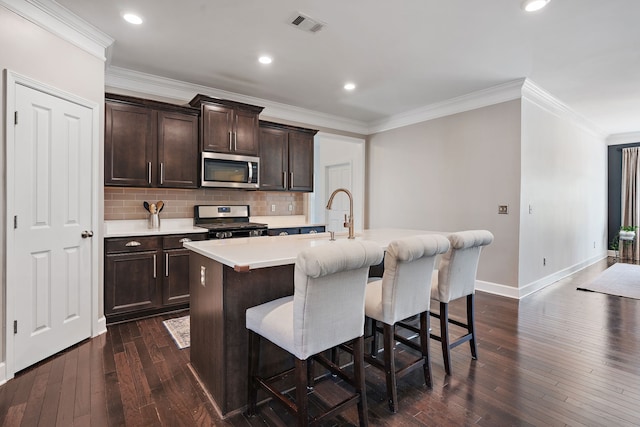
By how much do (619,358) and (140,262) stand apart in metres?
4.34

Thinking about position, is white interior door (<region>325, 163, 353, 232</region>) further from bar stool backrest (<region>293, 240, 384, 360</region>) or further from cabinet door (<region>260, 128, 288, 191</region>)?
bar stool backrest (<region>293, 240, 384, 360</region>)

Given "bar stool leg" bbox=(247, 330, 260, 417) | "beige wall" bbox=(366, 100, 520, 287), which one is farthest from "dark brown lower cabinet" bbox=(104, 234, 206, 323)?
"beige wall" bbox=(366, 100, 520, 287)

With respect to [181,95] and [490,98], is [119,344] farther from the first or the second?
[490,98]

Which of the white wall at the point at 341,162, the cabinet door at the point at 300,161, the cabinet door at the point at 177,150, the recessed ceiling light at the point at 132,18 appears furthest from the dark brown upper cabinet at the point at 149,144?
the white wall at the point at 341,162

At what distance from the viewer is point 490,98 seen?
14.2 feet

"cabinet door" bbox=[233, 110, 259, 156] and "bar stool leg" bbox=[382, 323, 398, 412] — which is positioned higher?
"cabinet door" bbox=[233, 110, 259, 156]

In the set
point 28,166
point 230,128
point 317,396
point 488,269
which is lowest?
point 317,396

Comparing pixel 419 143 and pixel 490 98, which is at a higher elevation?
pixel 490 98

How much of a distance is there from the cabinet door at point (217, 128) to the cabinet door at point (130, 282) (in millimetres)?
1428

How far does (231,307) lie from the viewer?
188 centimetres

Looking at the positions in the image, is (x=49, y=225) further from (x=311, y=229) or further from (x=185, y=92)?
(x=311, y=229)

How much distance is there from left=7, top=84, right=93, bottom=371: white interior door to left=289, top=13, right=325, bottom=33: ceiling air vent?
6.43 feet

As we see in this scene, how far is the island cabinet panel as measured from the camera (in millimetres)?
1870

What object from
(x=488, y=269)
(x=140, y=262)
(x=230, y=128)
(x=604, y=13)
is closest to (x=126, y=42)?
(x=230, y=128)
